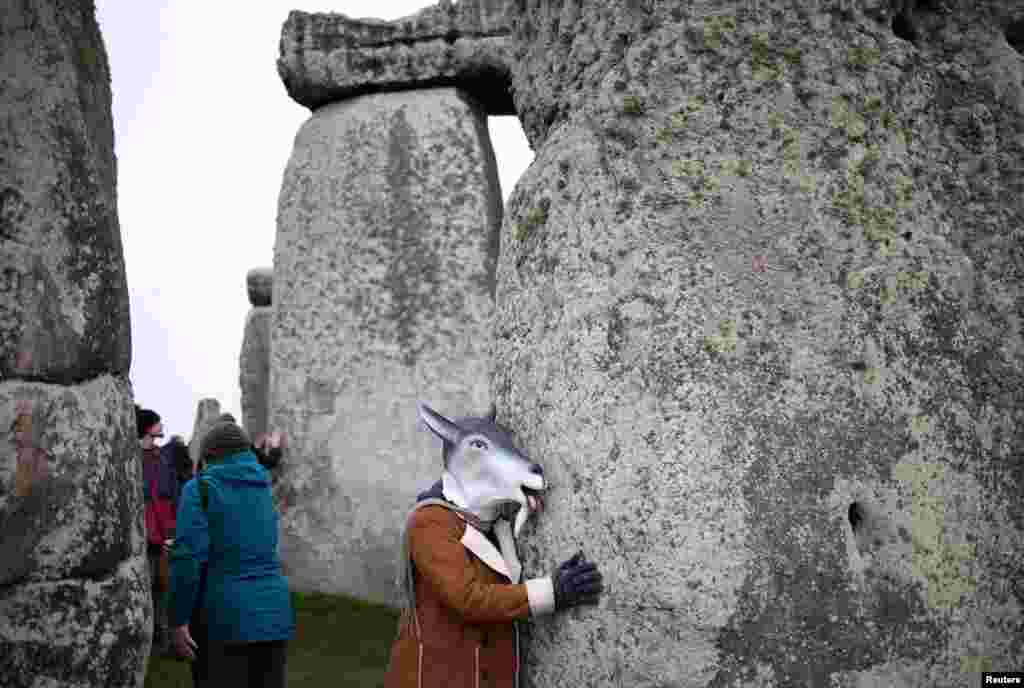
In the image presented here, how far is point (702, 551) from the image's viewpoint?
1.73m

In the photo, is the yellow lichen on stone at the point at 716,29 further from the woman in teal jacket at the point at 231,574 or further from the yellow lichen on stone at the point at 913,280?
the woman in teal jacket at the point at 231,574

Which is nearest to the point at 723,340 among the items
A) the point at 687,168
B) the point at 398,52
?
the point at 687,168

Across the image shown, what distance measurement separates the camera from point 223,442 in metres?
3.74

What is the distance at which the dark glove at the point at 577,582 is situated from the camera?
180 centimetres

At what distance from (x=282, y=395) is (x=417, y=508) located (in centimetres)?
535

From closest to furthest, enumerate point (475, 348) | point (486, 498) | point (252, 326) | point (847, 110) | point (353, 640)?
1. point (847, 110)
2. point (486, 498)
3. point (353, 640)
4. point (475, 348)
5. point (252, 326)

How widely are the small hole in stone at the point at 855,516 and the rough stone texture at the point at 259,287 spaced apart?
9166mm

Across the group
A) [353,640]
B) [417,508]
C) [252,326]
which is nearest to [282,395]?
[353,640]

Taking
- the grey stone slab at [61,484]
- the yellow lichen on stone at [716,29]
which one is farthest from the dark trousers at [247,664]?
the yellow lichen on stone at [716,29]

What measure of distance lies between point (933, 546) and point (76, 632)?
1542mm

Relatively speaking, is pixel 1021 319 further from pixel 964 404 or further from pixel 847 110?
pixel 847 110

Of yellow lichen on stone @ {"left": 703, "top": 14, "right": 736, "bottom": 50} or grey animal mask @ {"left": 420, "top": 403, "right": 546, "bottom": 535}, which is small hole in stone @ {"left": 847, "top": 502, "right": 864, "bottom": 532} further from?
yellow lichen on stone @ {"left": 703, "top": 14, "right": 736, "bottom": 50}

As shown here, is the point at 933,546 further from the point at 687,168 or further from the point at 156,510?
the point at 156,510

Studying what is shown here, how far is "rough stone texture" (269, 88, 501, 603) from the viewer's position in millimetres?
7043
